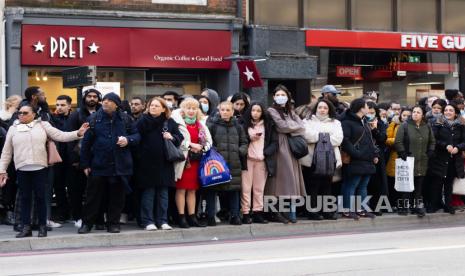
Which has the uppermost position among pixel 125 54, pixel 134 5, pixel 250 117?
pixel 134 5

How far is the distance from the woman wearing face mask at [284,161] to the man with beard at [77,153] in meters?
2.83

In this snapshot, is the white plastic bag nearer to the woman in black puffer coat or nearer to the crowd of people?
the crowd of people

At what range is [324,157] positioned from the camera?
546 inches

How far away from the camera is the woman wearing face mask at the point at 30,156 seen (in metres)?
12.1

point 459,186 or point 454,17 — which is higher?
point 454,17

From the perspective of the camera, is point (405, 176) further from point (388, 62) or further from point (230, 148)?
point (388, 62)

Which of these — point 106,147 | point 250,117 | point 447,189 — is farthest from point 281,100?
point 447,189

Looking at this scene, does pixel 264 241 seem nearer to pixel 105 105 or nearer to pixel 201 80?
pixel 105 105

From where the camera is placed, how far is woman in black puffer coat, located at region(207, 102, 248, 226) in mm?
13281

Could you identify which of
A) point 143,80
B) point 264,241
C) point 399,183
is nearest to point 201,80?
point 143,80

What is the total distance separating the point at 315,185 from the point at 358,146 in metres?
0.98

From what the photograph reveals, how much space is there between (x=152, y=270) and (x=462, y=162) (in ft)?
25.8

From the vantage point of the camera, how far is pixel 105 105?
12.3 m

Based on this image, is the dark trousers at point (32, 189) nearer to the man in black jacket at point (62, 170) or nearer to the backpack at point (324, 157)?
the man in black jacket at point (62, 170)
